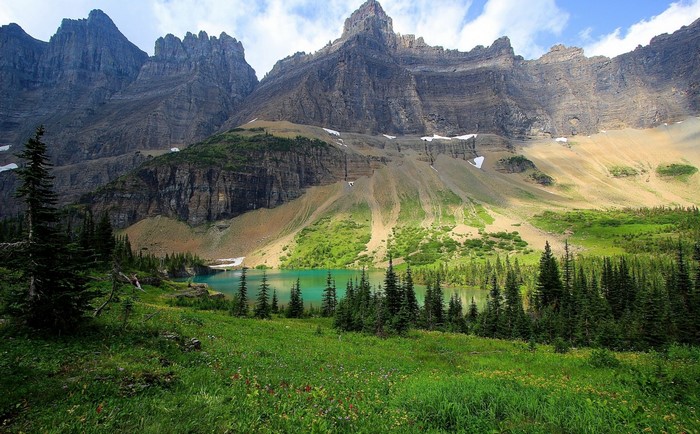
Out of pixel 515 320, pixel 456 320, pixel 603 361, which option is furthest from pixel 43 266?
pixel 456 320

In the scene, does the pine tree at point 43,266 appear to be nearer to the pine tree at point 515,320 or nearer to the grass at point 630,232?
the pine tree at point 515,320

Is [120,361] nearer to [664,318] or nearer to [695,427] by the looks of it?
[695,427]

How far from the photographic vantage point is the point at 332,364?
55.8ft

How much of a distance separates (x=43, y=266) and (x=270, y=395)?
35.8 ft

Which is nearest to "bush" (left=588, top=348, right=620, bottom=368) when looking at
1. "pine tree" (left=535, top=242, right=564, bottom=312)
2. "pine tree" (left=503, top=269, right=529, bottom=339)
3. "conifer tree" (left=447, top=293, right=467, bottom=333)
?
"pine tree" (left=503, top=269, right=529, bottom=339)

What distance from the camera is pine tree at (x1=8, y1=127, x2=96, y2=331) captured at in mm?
13727

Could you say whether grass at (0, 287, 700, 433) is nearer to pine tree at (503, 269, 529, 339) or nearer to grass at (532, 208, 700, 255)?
pine tree at (503, 269, 529, 339)

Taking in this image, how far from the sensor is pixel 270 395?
959 centimetres

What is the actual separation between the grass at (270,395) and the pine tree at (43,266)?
1114 mm

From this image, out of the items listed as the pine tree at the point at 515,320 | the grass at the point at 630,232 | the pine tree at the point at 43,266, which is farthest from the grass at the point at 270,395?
the grass at the point at 630,232

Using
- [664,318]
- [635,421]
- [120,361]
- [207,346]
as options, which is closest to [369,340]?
[207,346]

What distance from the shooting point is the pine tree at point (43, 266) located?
13727 millimetres

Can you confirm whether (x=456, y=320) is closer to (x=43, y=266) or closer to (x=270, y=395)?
(x=270, y=395)

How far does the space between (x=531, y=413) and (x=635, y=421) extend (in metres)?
2.15
